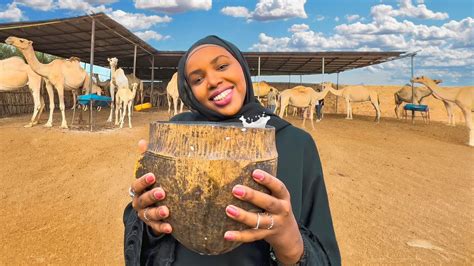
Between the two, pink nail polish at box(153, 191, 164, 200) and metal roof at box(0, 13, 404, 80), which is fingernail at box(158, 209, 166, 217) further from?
metal roof at box(0, 13, 404, 80)

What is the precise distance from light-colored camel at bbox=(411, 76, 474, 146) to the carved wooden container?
43.6 feet

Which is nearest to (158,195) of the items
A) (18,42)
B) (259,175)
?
(259,175)

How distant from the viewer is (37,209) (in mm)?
5371

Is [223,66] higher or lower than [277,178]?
higher

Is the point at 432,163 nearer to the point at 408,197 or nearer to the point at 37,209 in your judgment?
the point at 408,197

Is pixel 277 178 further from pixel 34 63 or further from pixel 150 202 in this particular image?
pixel 34 63

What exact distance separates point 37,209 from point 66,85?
665 centimetres

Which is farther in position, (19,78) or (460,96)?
(460,96)

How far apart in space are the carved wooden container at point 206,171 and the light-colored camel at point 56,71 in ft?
33.2

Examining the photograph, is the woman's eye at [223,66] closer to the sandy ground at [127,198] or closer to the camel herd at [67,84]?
the sandy ground at [127,198]

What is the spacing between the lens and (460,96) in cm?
1323

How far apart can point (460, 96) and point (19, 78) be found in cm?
1371

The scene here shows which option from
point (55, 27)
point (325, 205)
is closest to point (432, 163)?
point (325, 205)

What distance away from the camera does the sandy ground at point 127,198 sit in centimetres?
447
